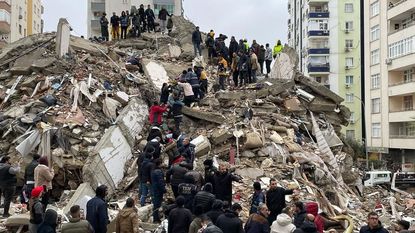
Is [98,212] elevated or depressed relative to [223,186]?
depressed

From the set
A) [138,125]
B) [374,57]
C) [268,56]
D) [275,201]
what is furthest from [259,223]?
[374,57]

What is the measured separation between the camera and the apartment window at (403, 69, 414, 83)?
35.1 metres

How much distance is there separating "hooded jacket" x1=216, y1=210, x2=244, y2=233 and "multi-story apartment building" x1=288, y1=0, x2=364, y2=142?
47177mm

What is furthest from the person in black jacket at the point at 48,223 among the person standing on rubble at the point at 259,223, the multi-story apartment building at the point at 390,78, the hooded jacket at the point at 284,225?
the multi-story apartment building at the point at 390,78

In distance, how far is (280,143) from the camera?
14.4 metres

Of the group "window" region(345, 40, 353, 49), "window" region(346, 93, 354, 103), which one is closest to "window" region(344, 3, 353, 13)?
"window" region(345, 40, 353, 49)

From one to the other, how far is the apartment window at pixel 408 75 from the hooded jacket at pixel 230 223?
3185 centimetres

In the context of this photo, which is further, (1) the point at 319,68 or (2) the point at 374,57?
(1) the point at 319,68

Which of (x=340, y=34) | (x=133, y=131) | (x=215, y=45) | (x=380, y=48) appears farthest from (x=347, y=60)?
(x=133, y=131)

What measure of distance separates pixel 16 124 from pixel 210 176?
714 centimetres

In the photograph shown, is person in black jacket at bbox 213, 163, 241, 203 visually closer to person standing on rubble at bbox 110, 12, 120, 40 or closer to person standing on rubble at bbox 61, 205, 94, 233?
person standing on rubble at bbox 61, 205, 94, 233

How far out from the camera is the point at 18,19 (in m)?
52.2

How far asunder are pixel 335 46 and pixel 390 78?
56.5 ft

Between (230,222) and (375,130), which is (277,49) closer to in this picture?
(230,222)
